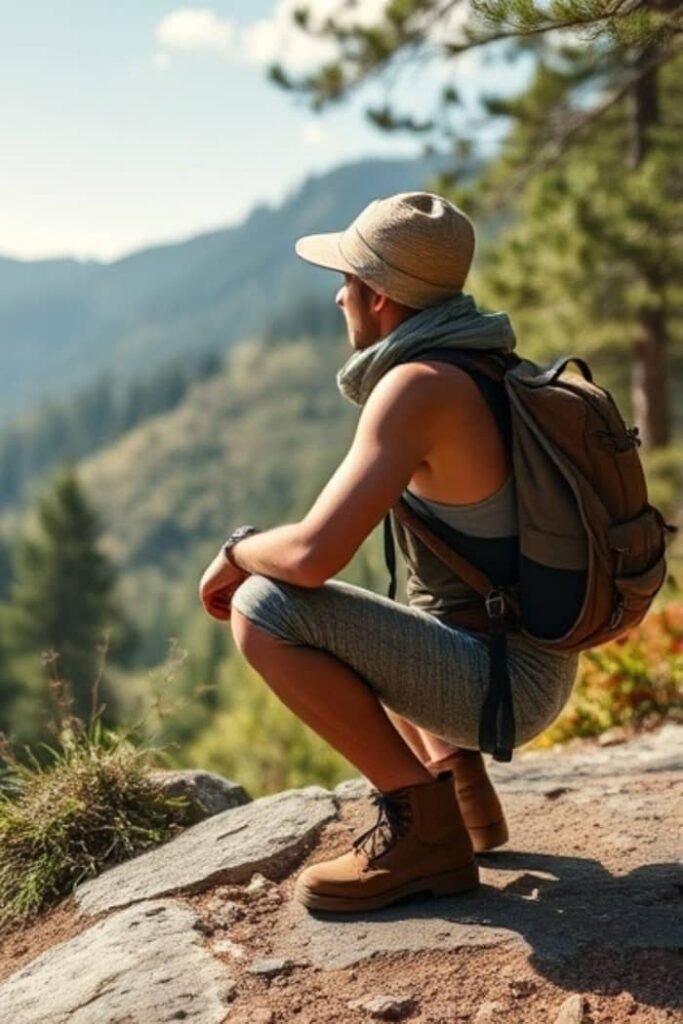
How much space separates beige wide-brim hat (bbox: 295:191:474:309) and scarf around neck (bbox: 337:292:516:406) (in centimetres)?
6

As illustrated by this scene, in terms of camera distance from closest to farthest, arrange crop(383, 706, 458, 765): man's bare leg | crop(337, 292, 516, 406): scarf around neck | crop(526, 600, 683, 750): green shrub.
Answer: crop(337, 292, 516, 406): scarf around neck, crop(383, 706, 458, 765): man's bare leg, crop(526, 600, 683, 750): green shrub

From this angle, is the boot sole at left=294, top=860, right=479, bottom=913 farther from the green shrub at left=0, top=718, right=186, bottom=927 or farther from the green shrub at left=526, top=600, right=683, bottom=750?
the green shrub at left=526, top=600, right=683, bottom=750

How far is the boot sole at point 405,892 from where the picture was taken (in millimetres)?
3291

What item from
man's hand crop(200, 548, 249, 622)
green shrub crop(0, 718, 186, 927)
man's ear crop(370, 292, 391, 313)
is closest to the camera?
man's ear crop(370, 292, 391, 313)

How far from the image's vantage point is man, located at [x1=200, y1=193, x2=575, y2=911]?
302cm

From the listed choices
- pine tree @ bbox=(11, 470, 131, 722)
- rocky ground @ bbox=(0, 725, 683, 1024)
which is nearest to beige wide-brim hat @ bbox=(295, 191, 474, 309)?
rocky ground @ bbox=(0, 725, 683, 1024)

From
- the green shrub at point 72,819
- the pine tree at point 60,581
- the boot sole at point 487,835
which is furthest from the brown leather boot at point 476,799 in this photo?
the pine tree at point 60,581

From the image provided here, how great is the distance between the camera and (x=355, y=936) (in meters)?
3.19

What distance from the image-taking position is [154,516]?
537 ft

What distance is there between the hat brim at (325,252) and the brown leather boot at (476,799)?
1.51 m

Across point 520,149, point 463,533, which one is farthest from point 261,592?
point 520,149

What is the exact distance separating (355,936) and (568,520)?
1230mm

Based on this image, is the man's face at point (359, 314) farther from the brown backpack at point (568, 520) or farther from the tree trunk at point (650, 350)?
the tree trunk at point (650, 350)

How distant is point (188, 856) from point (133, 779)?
17.0 inches
